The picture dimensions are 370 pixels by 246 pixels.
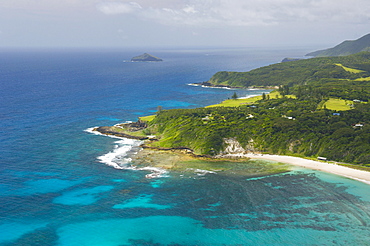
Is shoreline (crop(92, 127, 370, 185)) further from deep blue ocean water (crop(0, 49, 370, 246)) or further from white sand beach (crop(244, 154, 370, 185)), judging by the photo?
deep blue ocean water (crop(0, 49, 370, 246))

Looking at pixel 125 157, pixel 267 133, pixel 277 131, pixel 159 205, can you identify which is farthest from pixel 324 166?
pixel 125 157

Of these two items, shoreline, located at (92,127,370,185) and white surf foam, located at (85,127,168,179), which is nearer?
shoreline, located at (92,127,370,185)

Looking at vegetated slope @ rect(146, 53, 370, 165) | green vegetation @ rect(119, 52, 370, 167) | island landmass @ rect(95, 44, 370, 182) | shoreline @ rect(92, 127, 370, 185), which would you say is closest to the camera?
shoreline @ rect(92, 127, 370, 185)

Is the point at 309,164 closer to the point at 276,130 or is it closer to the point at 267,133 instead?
the point at 267,133

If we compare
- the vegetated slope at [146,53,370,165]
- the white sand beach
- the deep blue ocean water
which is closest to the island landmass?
the vegetated slope at [146,53,370,165]

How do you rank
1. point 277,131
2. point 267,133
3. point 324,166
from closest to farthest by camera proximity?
point 324,166, point 267,133, point 277,131
